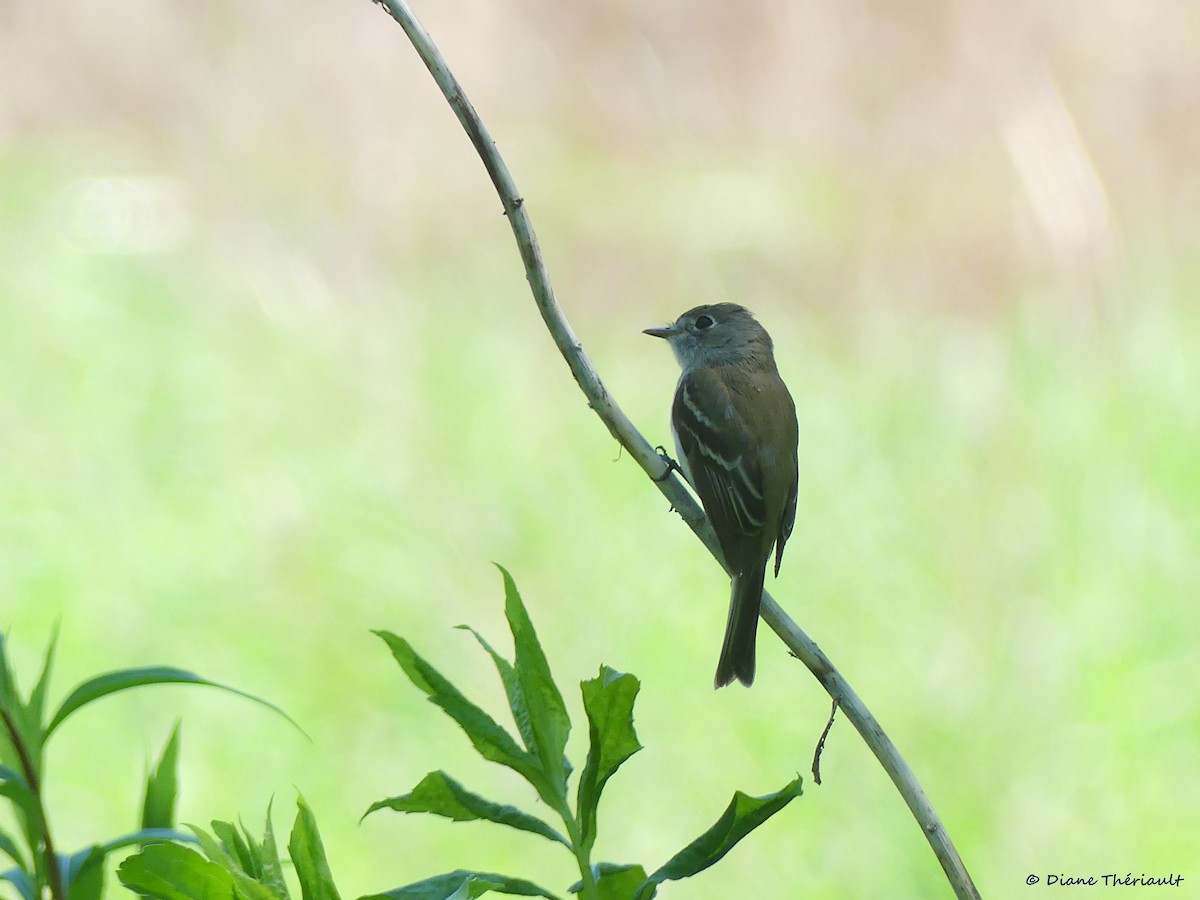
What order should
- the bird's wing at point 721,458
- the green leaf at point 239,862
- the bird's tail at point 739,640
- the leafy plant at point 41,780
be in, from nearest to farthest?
the green leaf at point 239,862
the leafy plant at point 41,780
the bird's tail at point 739,640
the bird's wing at point 721,458

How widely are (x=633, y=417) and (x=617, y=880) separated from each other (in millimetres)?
2449

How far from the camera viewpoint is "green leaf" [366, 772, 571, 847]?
71cm

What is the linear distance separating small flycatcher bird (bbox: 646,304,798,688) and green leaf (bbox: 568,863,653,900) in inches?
37.4

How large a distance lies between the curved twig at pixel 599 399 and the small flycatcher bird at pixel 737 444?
2.68ft

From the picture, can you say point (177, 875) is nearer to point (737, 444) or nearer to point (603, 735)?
point (603, 735)

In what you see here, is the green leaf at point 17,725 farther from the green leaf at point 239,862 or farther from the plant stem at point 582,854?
the plant stem at point 582,854

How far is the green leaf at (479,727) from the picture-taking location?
72 cm

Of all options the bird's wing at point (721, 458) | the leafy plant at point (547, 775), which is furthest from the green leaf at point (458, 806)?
the bird's wing at point (721, 458)

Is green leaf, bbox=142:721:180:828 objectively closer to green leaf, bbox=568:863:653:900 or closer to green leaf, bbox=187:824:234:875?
green leaf, bbox=187:824:234:875

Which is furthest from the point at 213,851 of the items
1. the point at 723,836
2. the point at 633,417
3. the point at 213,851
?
the point at 633,417

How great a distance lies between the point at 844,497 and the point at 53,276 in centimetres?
220

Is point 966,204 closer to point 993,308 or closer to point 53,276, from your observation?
point 993,308

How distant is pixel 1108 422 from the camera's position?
317 cm

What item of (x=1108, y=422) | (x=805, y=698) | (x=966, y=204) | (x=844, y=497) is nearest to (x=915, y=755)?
(x=805, y=698)
